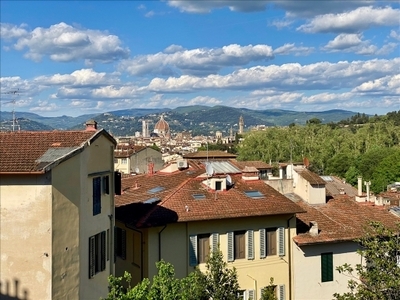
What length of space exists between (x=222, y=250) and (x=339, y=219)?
738 cm

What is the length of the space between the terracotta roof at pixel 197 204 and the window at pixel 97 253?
133 inches

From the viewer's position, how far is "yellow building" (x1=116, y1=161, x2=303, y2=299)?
21.5m

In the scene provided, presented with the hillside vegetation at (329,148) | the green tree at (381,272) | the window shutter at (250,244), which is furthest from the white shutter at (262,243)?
the hillside vegetation at (329,148)

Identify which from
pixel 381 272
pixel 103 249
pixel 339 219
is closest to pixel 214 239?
pixel 103 249

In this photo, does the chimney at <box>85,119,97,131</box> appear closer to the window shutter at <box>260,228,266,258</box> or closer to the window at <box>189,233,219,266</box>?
the window at <box>189,233,219,266</box>

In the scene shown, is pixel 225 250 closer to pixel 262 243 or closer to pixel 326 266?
pixel 262 243

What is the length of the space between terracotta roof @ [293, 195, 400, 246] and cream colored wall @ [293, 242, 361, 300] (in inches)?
23.4

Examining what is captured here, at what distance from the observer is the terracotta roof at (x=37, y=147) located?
1353 cm

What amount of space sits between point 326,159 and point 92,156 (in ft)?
282

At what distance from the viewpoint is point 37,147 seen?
14.9m

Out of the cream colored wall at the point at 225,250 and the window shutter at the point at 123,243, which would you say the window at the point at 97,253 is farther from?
the window shutter at the point at 123,243

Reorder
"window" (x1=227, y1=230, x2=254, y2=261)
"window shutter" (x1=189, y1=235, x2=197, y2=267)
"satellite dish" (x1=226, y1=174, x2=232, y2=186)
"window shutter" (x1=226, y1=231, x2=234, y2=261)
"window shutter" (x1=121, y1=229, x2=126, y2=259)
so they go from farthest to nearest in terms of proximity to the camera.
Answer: "satellite dish" (x1=226, y1=174, x2=232, y2=186), "window shutter" (x1=121, y1=229, x2=126, y2=259), "window" (x1=227, y1=230, x2=254, y2=261), "window shutter" (x1=226, y1=231, x2=234, y2=261), "window shutter" (x1=189, y1=235, x2=197, y2=267)

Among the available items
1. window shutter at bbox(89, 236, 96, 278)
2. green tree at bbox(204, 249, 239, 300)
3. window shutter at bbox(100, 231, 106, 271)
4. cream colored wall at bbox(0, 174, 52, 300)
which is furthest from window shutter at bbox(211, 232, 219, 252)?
cream colored wall at bbox(0, 174, 52, 300)

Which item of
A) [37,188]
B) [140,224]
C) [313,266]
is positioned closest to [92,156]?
[37,188]
